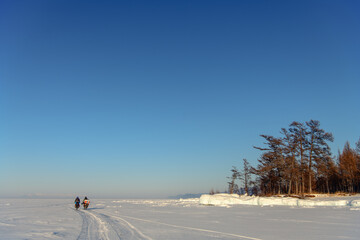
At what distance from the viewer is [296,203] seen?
31.5m

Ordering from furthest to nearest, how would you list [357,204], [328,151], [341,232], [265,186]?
[265,186] → [328,151] → [357,204] → [341,232]

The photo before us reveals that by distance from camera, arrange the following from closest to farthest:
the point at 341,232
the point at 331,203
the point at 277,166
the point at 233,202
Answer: the point at 341,232
the point at 331,203
the point at 233,202
the point at 277,166

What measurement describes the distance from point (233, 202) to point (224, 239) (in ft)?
91.9

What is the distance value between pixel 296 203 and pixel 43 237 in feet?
96.7

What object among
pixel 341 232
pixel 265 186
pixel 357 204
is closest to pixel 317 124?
pixel 357 204

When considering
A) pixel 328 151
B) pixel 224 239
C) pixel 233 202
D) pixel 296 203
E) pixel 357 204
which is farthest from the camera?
pixel 328 151

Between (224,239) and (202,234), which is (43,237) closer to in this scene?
(202,234)

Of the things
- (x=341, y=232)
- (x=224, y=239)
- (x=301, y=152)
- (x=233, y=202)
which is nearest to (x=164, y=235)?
(x=224, y=239)

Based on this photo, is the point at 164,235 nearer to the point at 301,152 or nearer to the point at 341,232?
the point at 341,232

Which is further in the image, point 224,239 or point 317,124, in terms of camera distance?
point 317,124

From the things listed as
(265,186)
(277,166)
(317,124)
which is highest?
(317,124)

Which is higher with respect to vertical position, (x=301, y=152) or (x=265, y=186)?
(x=301, y=152)

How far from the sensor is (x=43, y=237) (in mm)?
10617

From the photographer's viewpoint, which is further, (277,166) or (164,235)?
(277,166)
